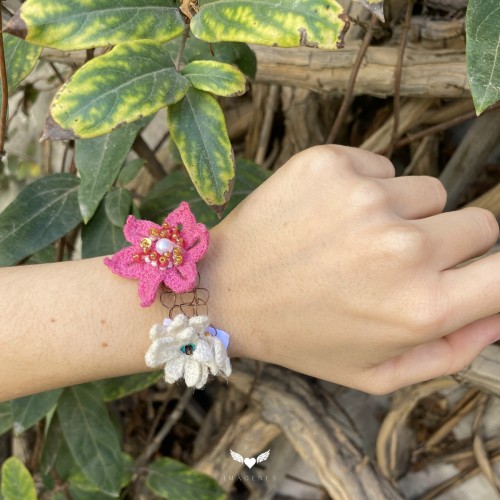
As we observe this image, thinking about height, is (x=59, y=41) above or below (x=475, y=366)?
above

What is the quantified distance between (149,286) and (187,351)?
0.24ft

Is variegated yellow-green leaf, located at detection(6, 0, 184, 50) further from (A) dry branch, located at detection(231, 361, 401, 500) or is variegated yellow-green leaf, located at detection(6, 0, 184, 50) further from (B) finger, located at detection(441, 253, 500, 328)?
(A) dry branch, located at detection(231, 361, 401, 500)

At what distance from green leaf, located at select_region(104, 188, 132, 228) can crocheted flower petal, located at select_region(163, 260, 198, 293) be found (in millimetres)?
224

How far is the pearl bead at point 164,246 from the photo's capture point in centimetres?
63

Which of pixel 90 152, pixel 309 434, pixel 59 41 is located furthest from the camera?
pixel 309 434

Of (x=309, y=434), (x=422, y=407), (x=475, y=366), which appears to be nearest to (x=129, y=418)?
(x=309, y=434)

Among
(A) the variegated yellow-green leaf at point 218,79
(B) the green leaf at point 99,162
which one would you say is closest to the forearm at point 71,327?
(B) the green leaf at point 99,162

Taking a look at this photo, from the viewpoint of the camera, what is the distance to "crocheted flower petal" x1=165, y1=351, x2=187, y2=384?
635 millimetres

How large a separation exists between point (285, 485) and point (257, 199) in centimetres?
82

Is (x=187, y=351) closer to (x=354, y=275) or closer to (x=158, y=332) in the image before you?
(x=158, y=332)

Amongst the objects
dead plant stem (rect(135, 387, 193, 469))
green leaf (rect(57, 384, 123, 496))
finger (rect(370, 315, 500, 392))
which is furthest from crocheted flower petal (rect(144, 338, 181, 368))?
dead plant stem (rect(135, 387, 193, 469))

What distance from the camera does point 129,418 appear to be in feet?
4.71

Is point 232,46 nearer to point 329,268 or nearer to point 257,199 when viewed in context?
point 257,199

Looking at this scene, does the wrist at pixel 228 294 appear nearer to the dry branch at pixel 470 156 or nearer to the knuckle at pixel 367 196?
the knuckle at pixel 367 196
